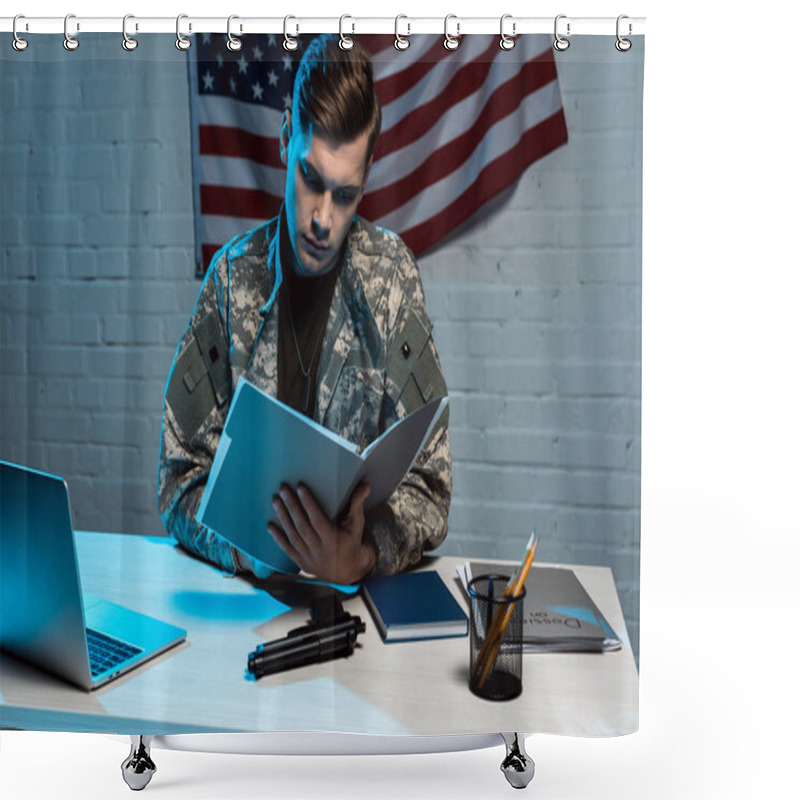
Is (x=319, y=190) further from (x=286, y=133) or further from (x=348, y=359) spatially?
(x=348, y=359)

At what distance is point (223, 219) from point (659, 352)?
1.01 metres

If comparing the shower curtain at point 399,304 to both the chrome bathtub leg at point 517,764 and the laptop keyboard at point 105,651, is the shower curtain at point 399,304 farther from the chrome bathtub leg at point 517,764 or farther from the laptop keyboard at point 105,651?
the chrome bathtub leg at point 517,764

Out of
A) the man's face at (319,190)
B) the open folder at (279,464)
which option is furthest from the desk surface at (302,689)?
the man's face at (319,190)

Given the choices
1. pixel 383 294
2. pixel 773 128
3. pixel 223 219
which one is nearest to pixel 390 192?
pixel 383 294

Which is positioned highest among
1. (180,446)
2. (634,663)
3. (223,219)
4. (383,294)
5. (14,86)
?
(14,86)

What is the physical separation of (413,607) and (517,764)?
39 cm

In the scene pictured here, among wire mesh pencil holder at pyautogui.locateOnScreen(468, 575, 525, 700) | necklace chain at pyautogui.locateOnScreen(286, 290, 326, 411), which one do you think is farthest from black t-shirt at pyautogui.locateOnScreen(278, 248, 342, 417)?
wire mesh pencil holder at pyautogui.locateOnScreen(468, 575, 525, 700)

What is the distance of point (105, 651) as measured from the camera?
1.59 m

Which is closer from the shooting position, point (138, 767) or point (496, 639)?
point (496, 639)

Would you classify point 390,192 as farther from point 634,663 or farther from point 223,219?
point 634,663

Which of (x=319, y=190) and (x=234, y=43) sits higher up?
(x=234, y=43)

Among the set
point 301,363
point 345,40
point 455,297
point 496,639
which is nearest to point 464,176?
point 455,297

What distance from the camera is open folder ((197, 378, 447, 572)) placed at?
163cm

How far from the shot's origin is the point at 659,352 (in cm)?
208
